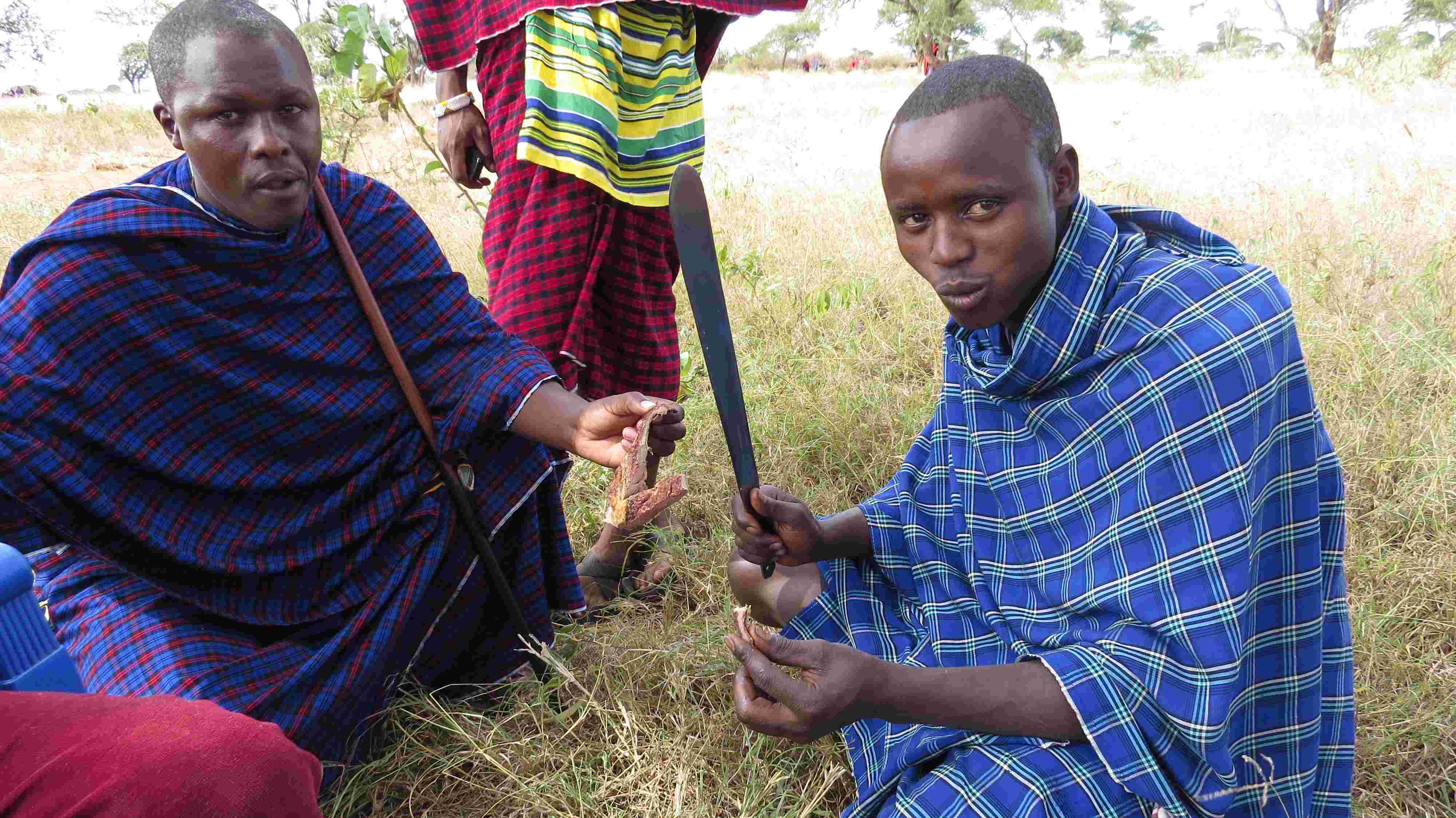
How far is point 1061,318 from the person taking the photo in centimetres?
141

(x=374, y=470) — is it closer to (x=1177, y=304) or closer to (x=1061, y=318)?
(x=1061, y=318)

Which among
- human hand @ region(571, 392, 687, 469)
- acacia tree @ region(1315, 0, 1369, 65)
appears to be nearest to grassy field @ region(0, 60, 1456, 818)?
human hand @ region(571, 392, 687, 469)

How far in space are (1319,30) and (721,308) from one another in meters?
19.5

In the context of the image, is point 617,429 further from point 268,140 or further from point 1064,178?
point 1064,178

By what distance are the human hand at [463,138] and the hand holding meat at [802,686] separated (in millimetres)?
1561

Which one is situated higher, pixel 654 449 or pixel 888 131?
pixel 888 131

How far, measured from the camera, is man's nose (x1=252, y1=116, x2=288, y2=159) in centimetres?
171

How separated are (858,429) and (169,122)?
192cm

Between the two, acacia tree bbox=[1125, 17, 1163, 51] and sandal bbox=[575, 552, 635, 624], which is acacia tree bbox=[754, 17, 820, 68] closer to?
acacia tree bbox=[1125, 17, 1163, 51]

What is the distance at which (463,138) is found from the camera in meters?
2.48

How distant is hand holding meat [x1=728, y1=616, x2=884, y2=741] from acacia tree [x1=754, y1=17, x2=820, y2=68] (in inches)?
1216

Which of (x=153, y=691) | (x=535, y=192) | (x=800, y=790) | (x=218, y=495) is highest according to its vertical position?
(x=535, y=192)

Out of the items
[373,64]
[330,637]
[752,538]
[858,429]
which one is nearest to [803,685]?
[752,538]

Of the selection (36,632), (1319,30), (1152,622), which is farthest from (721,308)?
(1319,30)
